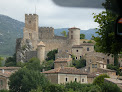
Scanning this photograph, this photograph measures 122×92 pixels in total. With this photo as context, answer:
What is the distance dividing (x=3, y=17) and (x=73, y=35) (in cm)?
13281

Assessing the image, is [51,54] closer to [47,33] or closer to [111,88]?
[47,33]

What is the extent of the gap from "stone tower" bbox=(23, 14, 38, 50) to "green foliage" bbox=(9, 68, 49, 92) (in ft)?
49.2

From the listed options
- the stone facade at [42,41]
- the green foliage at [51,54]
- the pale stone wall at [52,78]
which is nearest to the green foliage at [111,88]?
the pale stone wall at [52,78]

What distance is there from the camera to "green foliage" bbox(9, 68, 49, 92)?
42769 millimetres

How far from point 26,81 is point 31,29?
62.2ft

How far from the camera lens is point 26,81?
4344 cm

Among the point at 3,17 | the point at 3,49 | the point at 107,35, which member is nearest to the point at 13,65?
the point at 107,35

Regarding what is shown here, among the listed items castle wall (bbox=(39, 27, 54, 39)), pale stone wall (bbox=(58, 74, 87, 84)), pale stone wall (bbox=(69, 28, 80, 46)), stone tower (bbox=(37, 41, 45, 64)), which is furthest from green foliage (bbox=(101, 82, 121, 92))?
castle wall (bbox=(39, 27, 54, 39))

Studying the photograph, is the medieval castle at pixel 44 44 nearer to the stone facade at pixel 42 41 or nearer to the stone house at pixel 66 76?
the stone facade at pixel 42 41

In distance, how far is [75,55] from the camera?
185 feet

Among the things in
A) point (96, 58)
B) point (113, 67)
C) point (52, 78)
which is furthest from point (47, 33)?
point (52, 78)

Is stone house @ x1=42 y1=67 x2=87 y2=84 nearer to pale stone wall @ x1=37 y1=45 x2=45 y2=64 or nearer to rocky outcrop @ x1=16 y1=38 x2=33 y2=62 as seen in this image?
pale stone wall @ x1=37 y1=45 x2=45 y2=64

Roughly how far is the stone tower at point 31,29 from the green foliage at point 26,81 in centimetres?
1500

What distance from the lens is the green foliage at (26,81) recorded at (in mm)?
42769
